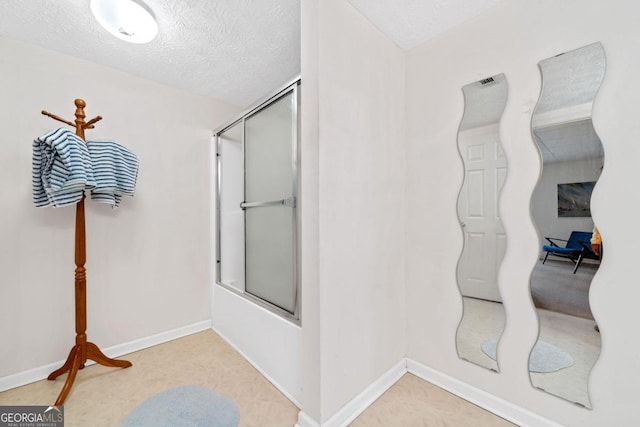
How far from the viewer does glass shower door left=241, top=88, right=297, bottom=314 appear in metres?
1.69

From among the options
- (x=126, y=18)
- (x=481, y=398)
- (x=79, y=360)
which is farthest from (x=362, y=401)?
(x=126, y=18)

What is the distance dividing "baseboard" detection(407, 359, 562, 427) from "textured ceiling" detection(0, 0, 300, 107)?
236cm

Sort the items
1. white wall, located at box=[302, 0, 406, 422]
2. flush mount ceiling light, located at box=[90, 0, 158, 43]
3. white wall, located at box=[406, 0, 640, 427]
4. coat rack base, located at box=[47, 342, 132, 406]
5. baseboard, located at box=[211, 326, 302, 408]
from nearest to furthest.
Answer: white wall, located at box=[406, 0, 640, 427], white wall, located at box=[302, 0, 406, 422], flush mount ceiling light, located at box=[90, 0, 158, 43], baseboard, located at box=[211, 326, 302, 408], coat rack base, located at box=[47, 342, 132, 406]

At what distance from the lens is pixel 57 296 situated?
5.91 ft

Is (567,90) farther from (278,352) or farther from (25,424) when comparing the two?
(25,424)

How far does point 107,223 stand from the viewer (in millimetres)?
2000

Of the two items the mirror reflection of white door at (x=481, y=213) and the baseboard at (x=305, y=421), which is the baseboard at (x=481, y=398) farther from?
the baseboard at (x=305, y=421)

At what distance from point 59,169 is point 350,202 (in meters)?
1.68

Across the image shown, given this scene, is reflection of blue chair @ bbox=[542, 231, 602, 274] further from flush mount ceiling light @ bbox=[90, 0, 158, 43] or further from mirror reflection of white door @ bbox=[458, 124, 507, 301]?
flush mount ceiling light @ bbox=[90, 0, 158, 43]

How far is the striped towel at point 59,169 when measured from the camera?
4.81ft

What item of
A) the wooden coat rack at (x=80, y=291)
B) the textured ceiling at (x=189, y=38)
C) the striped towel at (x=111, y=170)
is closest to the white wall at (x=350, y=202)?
the textured ceiling at (x=189, y=38)

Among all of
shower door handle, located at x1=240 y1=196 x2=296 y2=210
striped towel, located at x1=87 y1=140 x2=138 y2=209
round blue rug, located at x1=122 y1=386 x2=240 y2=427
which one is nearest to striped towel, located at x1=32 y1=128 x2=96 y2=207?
striped towel, located at x1=87 y1=140 x2=138 y2=209

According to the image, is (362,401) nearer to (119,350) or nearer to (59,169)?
(119,350)

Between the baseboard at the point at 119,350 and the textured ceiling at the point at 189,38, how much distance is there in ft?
7.12
